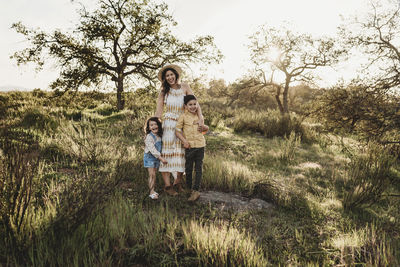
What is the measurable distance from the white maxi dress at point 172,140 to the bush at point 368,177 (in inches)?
115

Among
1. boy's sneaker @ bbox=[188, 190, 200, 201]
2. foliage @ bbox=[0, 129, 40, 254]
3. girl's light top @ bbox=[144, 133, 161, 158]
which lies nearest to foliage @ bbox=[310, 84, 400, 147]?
boy's sneaker @ bbox=[188, 190, 200, 201]

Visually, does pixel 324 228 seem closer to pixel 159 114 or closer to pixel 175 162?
pixel 175 162

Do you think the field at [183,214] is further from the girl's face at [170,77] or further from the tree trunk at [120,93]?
the tree trunk at [120,93]

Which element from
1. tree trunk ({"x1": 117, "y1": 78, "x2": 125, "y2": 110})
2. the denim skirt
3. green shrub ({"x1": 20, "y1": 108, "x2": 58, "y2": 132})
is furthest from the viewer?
tree trunk ({"x1": 117, "y1": 78, "x2": 125, "y2": 110})

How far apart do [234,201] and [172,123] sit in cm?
166

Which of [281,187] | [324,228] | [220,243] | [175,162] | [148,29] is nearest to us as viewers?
[220,243]

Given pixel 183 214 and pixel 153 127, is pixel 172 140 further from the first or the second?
pixel 183 214

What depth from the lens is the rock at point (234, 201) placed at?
354cm

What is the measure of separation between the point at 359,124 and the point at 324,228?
3.88 m

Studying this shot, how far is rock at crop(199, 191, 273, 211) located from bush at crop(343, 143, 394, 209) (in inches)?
56.7

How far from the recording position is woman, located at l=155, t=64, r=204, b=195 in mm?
3695

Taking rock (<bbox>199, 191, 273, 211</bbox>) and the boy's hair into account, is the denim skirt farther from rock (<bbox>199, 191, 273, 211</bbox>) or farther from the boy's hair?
the boy's hair

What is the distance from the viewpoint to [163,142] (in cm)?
374

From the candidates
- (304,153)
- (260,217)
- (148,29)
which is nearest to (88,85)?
(148,29)
